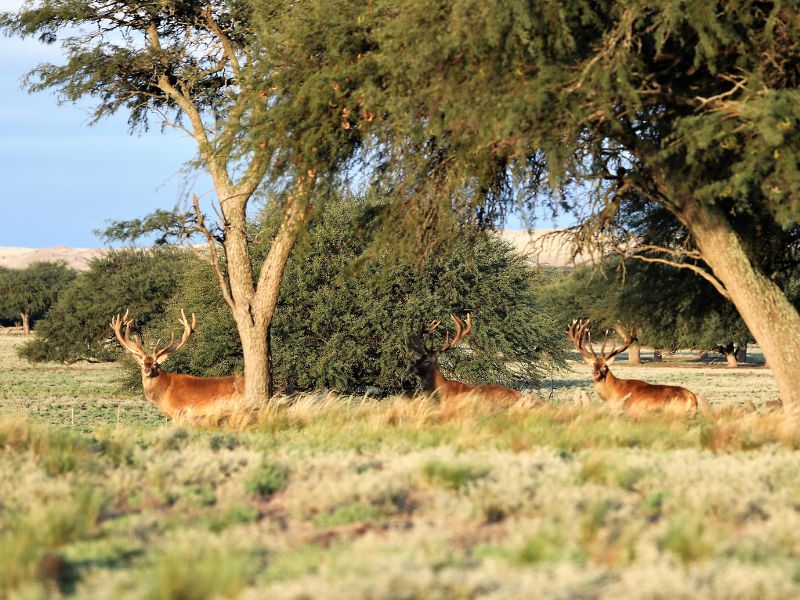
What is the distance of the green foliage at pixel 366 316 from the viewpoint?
29.4 m

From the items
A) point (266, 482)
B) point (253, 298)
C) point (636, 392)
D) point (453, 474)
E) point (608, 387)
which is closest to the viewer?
point (453, 474)

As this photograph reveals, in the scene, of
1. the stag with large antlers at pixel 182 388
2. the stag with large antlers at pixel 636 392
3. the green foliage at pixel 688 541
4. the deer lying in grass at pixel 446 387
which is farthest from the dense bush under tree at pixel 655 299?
the green foliage at pixel 688 541

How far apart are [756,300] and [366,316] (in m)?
15.8

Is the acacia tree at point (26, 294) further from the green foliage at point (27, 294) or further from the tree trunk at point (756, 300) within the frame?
the tree trunk at point (756, 300)

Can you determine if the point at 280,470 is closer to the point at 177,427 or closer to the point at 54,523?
the point at 54,523

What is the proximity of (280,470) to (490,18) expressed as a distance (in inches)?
236

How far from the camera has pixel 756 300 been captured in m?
14.8

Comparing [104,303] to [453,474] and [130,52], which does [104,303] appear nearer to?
[130,52]

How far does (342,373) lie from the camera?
29.4 meters

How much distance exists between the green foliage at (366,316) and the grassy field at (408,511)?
53.7ft

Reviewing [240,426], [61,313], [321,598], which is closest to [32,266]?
[61,313]

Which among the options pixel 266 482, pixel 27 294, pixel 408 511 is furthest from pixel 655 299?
pixel 27 294

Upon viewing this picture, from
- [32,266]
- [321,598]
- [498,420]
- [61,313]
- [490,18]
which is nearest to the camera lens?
[321,598]

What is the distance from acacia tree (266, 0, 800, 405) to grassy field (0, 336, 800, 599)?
303cm
